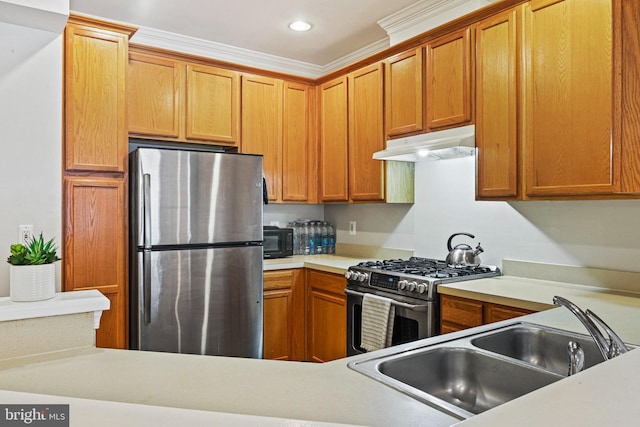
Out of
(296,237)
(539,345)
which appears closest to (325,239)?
(296,237)

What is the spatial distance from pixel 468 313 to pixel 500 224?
0.79m

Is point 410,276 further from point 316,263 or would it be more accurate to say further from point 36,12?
point 36,12

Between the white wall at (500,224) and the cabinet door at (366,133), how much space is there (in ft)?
1.15

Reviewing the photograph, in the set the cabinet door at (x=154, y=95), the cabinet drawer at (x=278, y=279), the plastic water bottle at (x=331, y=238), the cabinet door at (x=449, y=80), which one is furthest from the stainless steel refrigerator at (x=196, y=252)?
the cabinet door at (x=449, y=80)

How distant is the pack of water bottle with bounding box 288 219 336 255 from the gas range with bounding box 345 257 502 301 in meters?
1.11

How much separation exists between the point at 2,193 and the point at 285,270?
187 cm

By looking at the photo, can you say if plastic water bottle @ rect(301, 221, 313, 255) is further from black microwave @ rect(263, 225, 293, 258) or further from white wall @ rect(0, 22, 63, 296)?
white wall @ rect(0, 22, 63, 296)

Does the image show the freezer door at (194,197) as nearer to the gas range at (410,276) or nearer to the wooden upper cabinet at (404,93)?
Answer: the gas range at (410,276)

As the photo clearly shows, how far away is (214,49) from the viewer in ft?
12.3

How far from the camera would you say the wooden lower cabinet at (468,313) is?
7.00 feet

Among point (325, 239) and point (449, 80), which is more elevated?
point (449, 80)

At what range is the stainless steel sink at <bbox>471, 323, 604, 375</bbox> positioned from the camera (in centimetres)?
143

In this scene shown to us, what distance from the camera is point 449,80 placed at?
2.73 metres

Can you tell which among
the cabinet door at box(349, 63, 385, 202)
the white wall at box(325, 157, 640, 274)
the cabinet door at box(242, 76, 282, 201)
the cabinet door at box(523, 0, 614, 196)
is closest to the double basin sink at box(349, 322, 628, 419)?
the cabinet door at box(523, 0, 614, 196)
